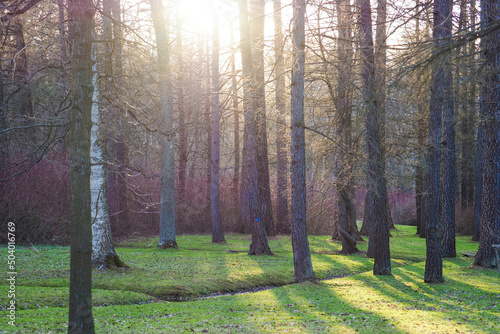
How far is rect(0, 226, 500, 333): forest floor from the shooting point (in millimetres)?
6629

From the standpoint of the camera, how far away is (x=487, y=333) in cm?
607

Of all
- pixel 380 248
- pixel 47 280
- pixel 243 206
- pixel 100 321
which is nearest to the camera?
pixel 100 321

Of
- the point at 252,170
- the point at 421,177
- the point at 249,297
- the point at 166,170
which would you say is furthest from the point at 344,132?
the point at 421,177

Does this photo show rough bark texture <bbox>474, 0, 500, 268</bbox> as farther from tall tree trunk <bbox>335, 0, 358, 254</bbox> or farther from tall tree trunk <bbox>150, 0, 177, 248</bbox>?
tall tree trunk <bbox>150, 0, 177, 248</bbox>

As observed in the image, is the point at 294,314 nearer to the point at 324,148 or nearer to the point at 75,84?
the point at 75,84

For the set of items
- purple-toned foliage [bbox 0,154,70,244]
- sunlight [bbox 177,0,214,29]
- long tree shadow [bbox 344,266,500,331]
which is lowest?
long tree shadow [bbox 344,266,500,331]

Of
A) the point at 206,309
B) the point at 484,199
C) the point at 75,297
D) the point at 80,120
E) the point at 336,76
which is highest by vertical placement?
the point at 336,76

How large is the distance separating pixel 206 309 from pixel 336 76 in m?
8.21

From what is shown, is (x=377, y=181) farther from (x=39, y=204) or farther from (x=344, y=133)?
(x=39, y=204)

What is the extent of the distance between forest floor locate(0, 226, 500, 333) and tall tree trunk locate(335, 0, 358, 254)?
2215 mm

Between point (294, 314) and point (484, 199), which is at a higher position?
point (484, 199)

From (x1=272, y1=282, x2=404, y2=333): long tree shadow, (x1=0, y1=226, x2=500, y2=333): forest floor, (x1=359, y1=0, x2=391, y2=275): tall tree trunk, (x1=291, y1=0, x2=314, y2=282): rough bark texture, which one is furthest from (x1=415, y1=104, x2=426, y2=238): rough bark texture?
(x1=272, y1=282, x2=404, y2=333): long tree shadow

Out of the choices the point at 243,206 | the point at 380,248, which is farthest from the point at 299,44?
the point at 243,206

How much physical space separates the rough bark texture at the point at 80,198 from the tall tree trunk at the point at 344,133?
7.63 meters
